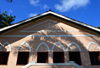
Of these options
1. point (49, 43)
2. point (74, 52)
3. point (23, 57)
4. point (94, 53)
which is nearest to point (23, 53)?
point (23, 57)

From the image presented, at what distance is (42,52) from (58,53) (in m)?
1.50

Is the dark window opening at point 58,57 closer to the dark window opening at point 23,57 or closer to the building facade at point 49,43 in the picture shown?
the building facade at point 49,43

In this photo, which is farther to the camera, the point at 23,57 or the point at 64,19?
the point at 64,19

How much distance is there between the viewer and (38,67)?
6.38m

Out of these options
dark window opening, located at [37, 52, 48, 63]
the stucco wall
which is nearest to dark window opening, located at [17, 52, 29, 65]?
the stucco wall

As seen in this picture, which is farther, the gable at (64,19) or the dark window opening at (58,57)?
the gable at (64,19)

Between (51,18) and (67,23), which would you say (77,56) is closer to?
(67,23)

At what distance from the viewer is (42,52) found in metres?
7.87

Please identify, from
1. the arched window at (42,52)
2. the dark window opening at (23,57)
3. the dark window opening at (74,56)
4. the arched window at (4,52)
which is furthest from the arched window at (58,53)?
the arched window at (4,52)

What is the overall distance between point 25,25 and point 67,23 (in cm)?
441

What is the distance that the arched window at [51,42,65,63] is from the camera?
789 cm

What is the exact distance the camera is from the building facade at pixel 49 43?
773 centimetres

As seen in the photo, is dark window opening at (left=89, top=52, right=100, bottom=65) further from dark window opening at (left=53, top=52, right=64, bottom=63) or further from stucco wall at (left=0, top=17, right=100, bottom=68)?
dark window opening at (left=53, top=52, right=64, bottom=63)

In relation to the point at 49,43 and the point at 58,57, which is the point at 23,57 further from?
the point at 58,57
